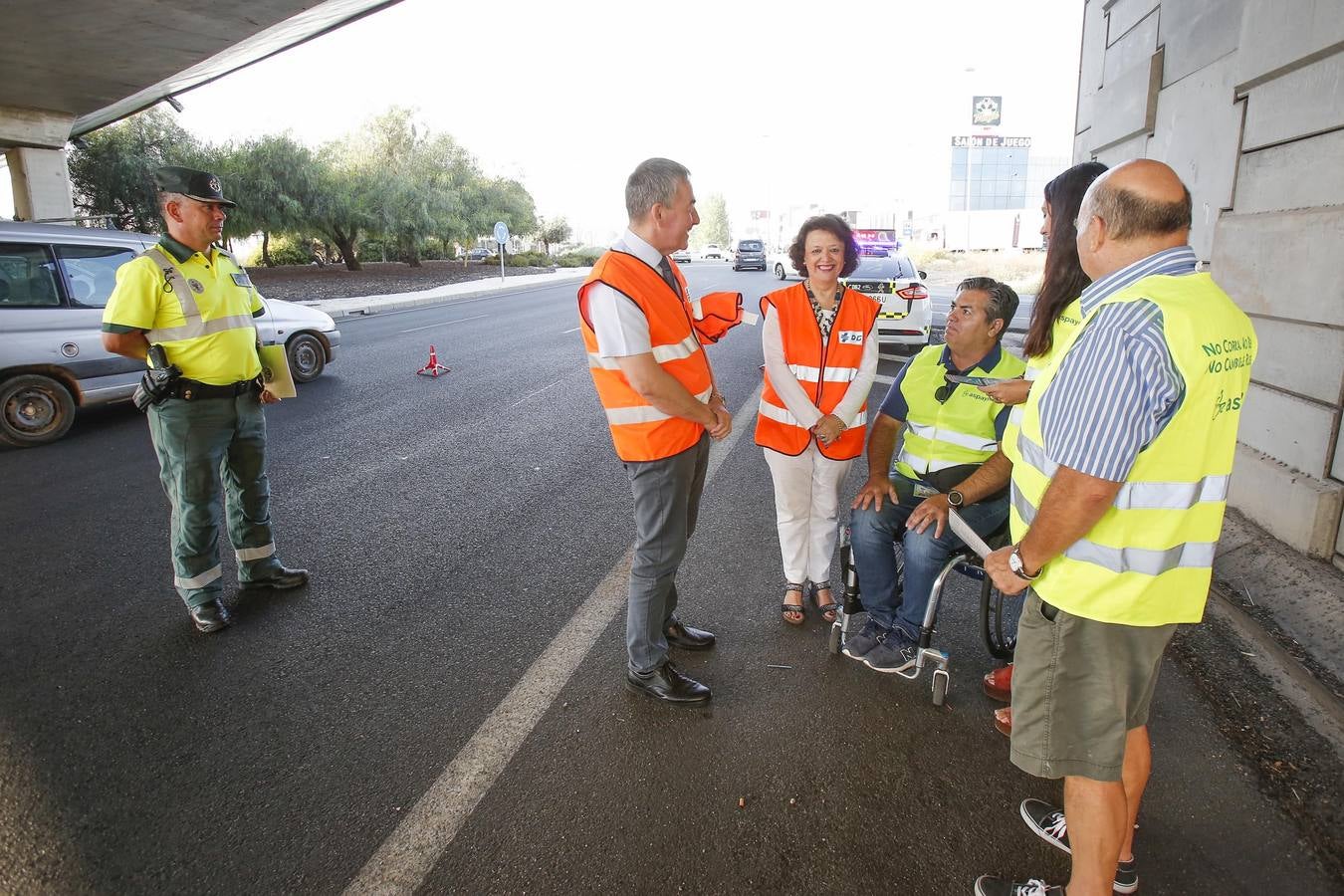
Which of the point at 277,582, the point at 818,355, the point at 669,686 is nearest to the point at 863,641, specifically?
the point at 669,686

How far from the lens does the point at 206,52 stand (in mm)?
14453

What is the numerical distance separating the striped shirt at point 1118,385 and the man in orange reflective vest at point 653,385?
4.54 ft

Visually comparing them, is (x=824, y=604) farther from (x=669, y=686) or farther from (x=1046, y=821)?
(x=1046, y=821)

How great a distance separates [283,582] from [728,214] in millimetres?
158388

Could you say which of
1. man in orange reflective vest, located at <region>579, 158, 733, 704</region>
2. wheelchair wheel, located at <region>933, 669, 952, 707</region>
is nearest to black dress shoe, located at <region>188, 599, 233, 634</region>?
man in orange reflective vest, located at <region>579, 158, 733, 704</region>

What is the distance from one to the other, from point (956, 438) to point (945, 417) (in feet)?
0.34

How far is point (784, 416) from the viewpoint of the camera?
3.64 metres

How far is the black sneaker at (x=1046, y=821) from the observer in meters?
2.29

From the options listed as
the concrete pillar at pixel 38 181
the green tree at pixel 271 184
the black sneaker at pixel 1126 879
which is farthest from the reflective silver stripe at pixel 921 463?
the green tree at pixel 271 184

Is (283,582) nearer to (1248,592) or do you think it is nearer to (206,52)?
(1248,592)

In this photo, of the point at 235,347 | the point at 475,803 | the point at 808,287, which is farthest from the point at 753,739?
the point at 235,347

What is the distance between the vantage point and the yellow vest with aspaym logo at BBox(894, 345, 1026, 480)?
129 inches

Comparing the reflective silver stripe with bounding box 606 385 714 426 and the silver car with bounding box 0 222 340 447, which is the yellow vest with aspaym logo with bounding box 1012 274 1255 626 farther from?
the silver car with bounding box 0 222 340 447

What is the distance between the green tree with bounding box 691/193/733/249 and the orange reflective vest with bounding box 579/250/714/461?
139 meters
